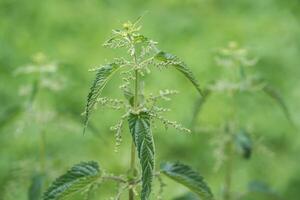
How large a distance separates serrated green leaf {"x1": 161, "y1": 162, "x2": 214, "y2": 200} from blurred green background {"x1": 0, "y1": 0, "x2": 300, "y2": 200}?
5.14 feet

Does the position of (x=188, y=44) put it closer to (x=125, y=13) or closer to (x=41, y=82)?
(x=125, y=13)

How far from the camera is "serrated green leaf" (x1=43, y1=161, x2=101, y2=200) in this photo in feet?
4.43

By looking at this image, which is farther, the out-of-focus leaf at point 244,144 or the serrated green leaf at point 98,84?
the out-of-focus leaf at point 244,144

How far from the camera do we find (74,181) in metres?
1.37

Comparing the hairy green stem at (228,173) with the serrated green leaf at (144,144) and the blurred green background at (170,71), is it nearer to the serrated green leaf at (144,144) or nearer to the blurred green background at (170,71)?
the serrated green leaf at (144,144)

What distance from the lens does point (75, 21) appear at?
215 inches

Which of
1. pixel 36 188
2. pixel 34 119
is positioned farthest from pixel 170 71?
pixel 36 188

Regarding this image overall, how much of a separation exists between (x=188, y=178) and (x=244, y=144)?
539mm

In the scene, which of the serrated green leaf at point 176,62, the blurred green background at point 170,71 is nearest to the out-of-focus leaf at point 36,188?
the serrated green leaf at point 176,62

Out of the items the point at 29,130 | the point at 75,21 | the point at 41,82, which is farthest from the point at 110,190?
the point at 75,21

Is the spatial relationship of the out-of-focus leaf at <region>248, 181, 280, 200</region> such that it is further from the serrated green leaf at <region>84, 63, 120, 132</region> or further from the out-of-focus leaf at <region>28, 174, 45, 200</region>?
the serrated green leaf at <region>84, 63, 120, 132</region>

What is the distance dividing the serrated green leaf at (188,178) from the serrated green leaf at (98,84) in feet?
1.00

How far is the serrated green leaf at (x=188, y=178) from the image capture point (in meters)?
1.42

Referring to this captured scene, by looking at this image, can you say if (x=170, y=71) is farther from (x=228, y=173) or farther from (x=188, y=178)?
(x=188, y=178)
